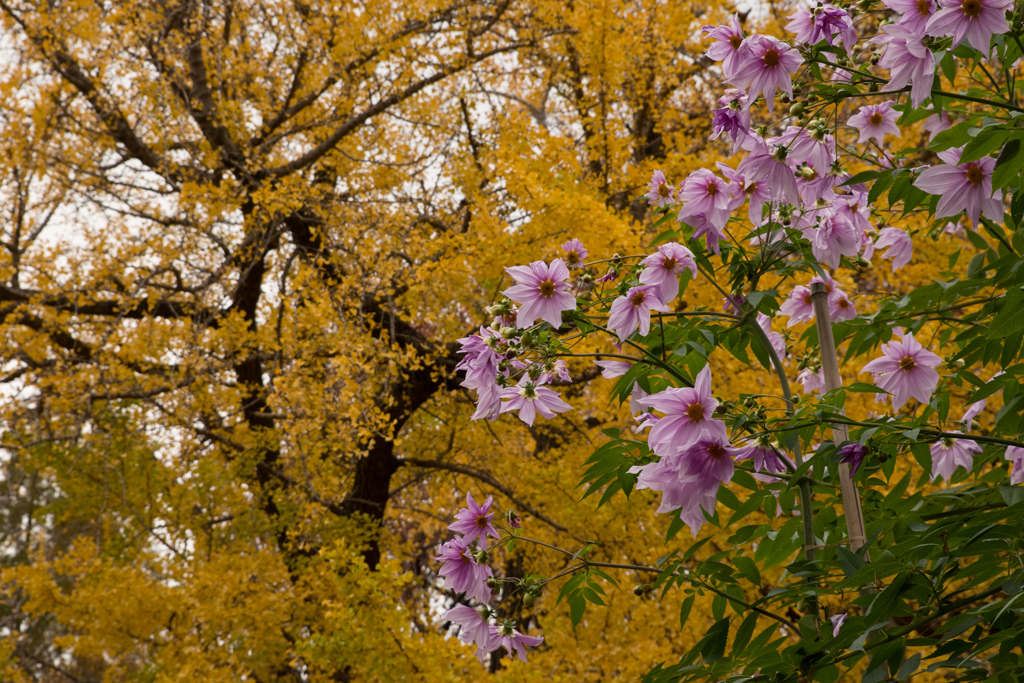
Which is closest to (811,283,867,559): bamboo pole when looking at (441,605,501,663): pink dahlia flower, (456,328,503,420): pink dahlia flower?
(456,328,503,420): pink dahlia flower

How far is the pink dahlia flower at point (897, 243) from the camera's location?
1748 millimetres

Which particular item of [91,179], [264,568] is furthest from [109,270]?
[264,568]

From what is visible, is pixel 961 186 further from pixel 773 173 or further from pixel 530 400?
pixel 530 400

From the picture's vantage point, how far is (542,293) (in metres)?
1.24

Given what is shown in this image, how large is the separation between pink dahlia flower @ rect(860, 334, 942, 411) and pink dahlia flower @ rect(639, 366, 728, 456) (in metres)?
0.78

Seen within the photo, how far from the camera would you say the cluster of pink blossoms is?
1369mm

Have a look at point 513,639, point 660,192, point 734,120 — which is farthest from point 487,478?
point 734,120

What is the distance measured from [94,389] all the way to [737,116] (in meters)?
4.74

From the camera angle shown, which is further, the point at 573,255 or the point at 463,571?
the point at 573,255

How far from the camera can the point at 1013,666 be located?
954mm

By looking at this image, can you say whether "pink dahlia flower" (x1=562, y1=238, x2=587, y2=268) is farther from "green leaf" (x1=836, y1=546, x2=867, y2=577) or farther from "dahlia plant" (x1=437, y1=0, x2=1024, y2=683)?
"green leaf" (x1=836, y1=546, x2=867, y2=577)

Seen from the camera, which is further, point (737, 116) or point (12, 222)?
point (12, 222)

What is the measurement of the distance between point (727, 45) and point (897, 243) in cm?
84

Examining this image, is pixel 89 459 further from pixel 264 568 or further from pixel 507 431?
pixel 507 431
